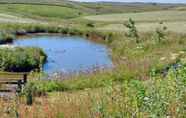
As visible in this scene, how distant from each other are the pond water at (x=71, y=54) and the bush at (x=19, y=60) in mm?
712

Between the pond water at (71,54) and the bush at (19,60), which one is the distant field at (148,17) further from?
the bush at (19,60)

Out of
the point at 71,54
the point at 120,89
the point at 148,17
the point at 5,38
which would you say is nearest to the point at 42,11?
the point at 148,17

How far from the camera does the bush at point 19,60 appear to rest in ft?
104

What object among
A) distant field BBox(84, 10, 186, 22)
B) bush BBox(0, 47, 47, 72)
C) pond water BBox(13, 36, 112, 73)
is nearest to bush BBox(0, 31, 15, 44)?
pond water BBox(13, 36, 112, 73)

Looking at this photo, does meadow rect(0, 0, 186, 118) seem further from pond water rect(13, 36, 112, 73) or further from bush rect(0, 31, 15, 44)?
bush rect(0, 31, 15, 44)

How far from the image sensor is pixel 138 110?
297 inches

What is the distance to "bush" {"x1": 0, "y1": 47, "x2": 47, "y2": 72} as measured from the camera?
3183 cm

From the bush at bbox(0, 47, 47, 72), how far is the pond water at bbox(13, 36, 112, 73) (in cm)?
71

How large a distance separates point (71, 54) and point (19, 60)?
979cm

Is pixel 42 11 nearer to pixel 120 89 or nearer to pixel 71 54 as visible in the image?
pixel 71 54

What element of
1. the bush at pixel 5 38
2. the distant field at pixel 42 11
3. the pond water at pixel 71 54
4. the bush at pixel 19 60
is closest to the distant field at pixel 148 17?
the distant field at pixel 42 11

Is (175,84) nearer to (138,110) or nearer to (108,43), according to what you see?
(138,110)

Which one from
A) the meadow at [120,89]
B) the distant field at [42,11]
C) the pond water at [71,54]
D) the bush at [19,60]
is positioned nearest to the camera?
the meadow at [120,89]

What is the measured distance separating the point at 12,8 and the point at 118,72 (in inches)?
3310
